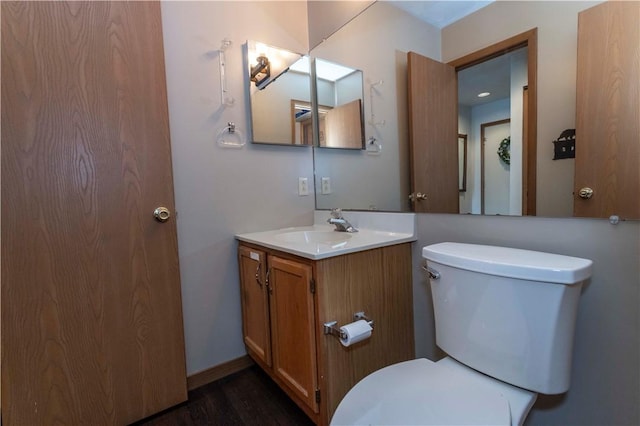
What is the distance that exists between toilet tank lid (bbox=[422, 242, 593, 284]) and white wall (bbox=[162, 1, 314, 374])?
A: 1057mm

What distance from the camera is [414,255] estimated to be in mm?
1389

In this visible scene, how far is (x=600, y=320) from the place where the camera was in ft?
3.00

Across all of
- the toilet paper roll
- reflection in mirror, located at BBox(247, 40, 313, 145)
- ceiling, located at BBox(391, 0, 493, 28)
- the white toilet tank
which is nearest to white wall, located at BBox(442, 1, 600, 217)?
ceiling, located at BBox(391, 0, 493, 28)

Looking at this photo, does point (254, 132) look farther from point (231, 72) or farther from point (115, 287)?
point (115, 287)

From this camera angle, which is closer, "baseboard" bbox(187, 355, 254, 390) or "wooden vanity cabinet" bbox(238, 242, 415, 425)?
"wooden vanity cabinet" bbox(238, 242, 415, 425)

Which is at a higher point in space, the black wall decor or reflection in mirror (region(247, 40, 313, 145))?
reflection in mirror (region(247, 40, 313, 145))

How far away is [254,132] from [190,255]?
761mm

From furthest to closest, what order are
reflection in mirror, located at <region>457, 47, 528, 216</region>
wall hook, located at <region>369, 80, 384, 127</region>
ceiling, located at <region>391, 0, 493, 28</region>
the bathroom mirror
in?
wall hook, located at <region>369, 80, 384, 127</region> → ceiling, located at <region>391, 0, 493, 28</region> → reflection in mirror, located at <region>457, 47, 528, 216</region> → the bathroom mirror

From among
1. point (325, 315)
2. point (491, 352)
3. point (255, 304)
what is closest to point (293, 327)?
point (325, 315)

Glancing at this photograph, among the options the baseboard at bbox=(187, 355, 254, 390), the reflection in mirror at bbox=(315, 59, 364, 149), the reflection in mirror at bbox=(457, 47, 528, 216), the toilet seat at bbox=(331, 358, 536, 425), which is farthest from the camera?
the reflection in mirror at bbox=(315, 59, 364, 149)

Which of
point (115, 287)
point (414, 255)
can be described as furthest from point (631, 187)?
point (115, 287)

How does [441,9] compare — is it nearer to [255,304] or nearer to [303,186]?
[303,186]

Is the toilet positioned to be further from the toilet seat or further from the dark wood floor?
the dark wood floor

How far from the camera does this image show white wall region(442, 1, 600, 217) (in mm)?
941
